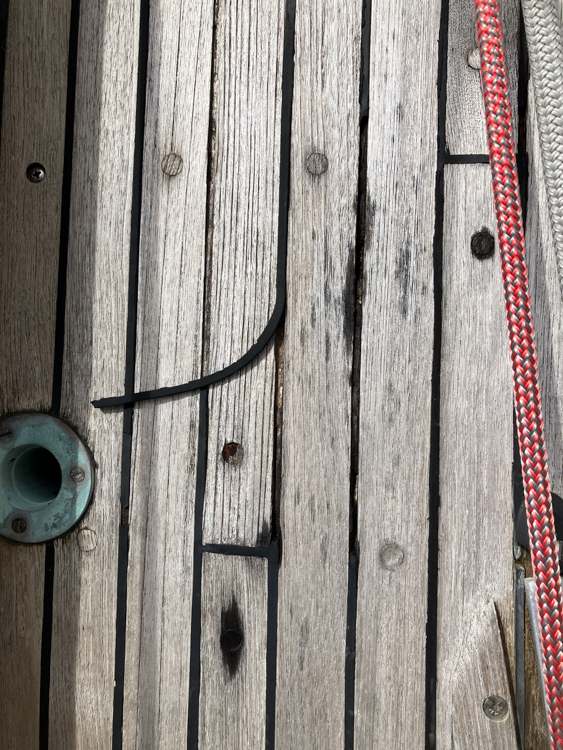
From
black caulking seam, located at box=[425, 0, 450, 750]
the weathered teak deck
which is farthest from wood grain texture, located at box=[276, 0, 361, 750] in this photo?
black caulking seam, located at box=[425, 0, 450, 750]

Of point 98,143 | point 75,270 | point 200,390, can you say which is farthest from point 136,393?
point 98,143

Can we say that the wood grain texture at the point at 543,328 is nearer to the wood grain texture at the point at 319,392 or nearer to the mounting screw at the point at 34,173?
the wood grain texture at the point at 319,392

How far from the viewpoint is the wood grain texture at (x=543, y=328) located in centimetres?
76

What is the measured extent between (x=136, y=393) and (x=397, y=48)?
2.03ft

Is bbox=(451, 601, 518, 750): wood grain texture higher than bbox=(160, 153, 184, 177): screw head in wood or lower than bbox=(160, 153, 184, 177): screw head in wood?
lower

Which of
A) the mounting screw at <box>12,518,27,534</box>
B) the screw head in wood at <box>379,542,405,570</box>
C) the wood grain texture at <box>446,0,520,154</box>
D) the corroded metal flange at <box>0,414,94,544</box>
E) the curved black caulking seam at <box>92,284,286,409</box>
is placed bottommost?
the screw head in wood at <box>379,542,405,570</box>

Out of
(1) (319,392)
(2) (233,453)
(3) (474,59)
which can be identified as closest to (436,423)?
(1) (319,392)

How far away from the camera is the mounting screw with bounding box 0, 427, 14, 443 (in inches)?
33.7

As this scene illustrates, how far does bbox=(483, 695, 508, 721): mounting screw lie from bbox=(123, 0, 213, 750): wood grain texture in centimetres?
42

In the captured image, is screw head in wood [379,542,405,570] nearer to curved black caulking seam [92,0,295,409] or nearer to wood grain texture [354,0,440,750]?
wood grain texture [354,0,440,750]

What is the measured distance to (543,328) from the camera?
0.78 meters

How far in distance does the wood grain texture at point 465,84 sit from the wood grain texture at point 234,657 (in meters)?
0.66

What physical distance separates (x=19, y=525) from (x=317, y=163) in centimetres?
70

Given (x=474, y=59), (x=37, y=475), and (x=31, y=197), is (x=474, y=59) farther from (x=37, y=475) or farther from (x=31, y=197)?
(x=37, y=475)
